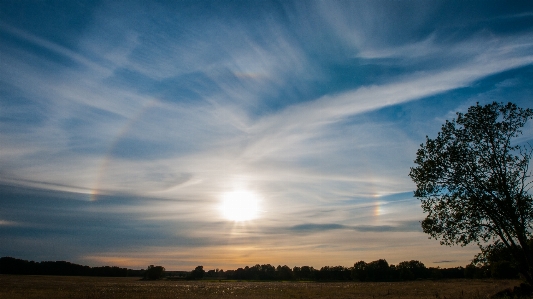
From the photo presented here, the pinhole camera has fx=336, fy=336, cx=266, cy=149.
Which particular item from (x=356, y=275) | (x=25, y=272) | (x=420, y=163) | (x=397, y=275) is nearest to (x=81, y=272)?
(x=25, y=272)

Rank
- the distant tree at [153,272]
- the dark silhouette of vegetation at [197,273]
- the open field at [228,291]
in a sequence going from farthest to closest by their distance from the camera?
the dark silhouette of vegetation at [197,273], the distant tree at [153,272], the open field at [228,291]

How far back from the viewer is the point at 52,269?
581 feet

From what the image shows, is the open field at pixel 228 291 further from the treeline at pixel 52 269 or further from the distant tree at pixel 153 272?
the treeline at pixel 52 269

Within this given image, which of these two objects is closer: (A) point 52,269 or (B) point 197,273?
(A) point 52,269

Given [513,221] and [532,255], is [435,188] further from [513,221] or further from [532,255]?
[532,255]

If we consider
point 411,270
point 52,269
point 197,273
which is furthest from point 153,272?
point 411,270

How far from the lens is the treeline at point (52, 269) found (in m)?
165

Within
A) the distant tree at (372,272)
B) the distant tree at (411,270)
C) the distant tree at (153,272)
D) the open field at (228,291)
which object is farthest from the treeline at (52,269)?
the distant tree at (411,270)

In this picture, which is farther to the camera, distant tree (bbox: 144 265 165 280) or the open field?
distant tree (bbox: 144 265 165 280)

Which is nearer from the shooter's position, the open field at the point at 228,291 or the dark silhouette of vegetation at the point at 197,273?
the open field at the point at 228,291

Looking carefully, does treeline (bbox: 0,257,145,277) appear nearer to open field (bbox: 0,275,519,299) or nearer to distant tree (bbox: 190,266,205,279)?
distant tree (bbox: 190,266,205,279)

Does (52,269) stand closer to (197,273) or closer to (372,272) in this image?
(197,273)

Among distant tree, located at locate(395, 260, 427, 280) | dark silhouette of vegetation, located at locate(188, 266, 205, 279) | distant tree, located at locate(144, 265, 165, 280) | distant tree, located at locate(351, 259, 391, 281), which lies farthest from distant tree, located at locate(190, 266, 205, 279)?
distant tree, located at locate(395, 260, 427, 280)

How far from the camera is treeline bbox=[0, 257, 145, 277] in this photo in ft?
540
